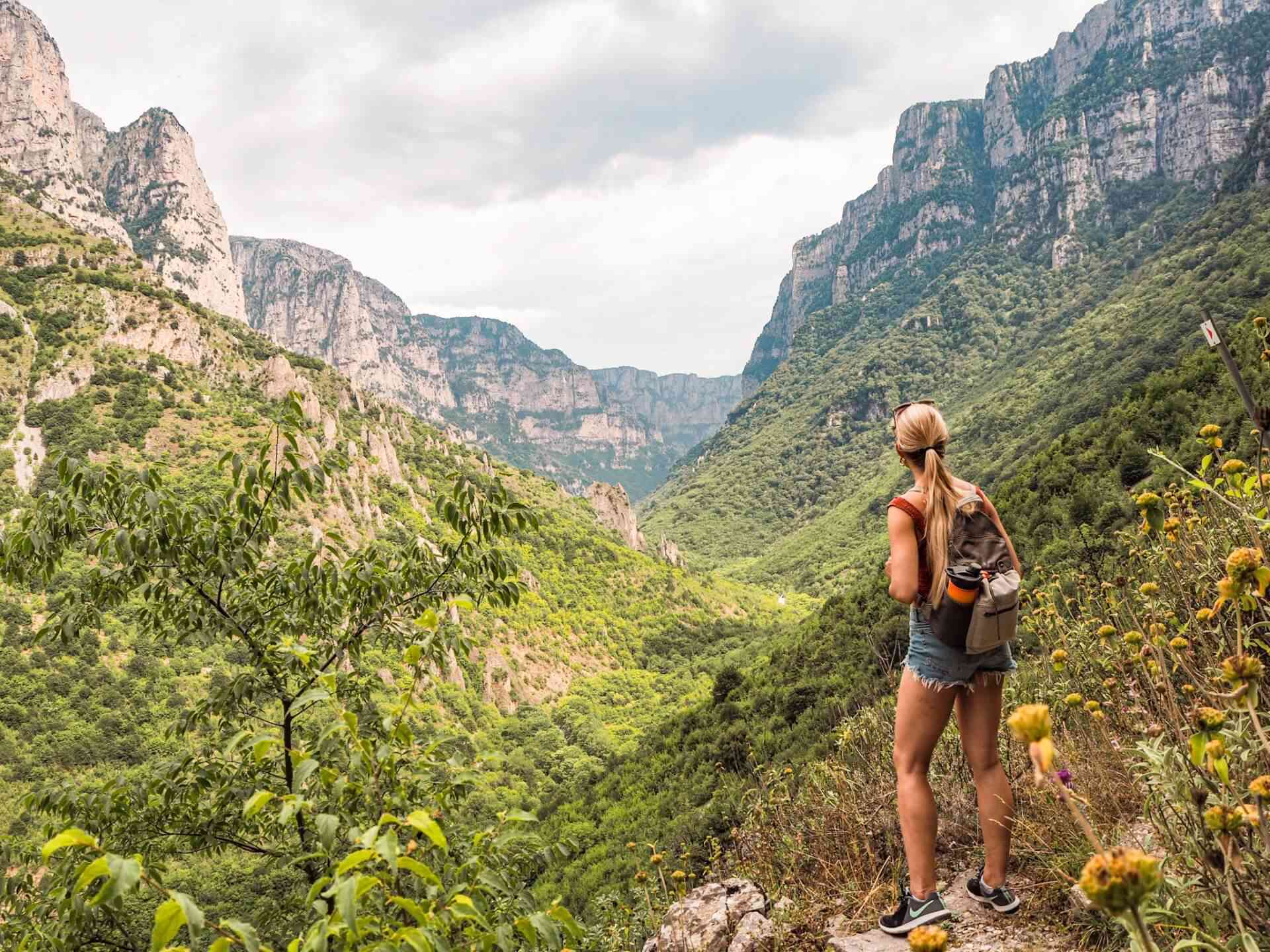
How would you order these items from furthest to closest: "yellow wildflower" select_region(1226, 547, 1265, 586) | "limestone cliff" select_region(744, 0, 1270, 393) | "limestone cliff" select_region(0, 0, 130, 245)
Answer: "limestone cliff" select_region(744, 0, 1270, 393) < "limestone cliff" select_region(0, 0, 130, 245) < "yellow wildflower" select_region(1226, 547, 1265, 586)

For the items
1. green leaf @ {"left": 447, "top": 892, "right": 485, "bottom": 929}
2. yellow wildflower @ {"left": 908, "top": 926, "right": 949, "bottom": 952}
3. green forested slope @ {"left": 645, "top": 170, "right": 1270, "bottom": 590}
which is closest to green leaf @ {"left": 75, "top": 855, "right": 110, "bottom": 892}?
green leaf @ {"left": 447, "top": 892, "right": 485, "bottom": 929}

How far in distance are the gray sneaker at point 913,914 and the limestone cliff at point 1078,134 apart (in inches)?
4968

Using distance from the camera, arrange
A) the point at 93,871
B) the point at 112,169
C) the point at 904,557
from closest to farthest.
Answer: the point at 93,871 < the point at 904,557 < the point at 112,169

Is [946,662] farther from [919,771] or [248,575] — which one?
[248,575]

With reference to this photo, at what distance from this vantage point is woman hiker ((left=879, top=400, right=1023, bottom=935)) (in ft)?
8.11

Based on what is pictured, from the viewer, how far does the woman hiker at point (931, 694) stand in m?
2.47

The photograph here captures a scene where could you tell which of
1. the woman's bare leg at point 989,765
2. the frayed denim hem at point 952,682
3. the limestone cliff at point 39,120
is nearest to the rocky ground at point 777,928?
the woman's bare leg at point 989,765

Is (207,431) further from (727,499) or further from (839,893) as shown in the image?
(727,499)

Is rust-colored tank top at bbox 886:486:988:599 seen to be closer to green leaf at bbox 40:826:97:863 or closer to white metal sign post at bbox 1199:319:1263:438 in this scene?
white metal sign post at bbox 1199:319:1263:438

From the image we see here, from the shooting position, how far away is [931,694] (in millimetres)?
2518

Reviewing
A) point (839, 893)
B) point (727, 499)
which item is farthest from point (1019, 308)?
point (839, 893)

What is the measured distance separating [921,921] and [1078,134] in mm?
158518

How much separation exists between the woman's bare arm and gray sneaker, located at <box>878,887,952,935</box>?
112cm

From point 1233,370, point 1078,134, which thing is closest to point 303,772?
point 1233,370
